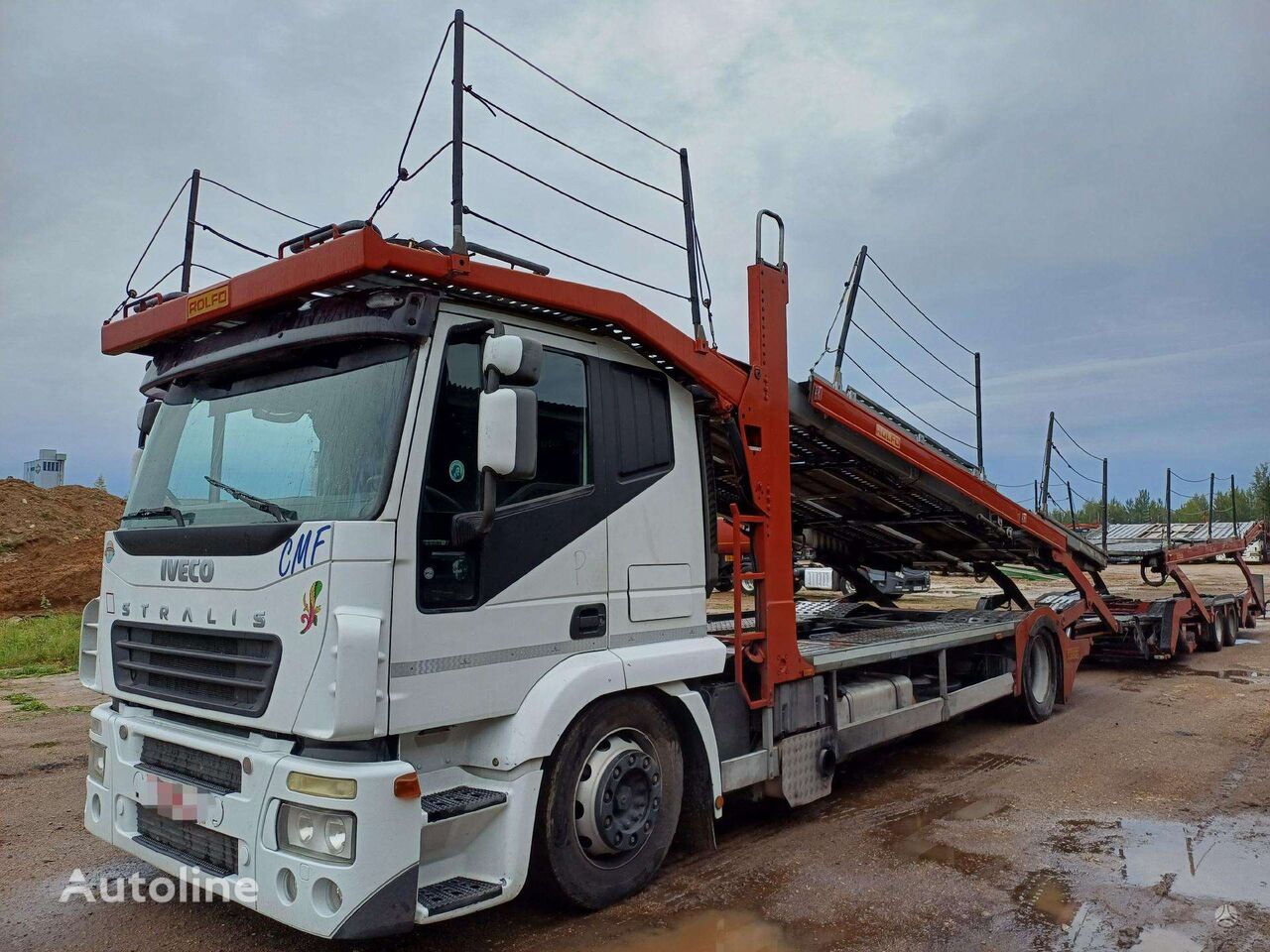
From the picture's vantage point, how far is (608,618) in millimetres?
4293

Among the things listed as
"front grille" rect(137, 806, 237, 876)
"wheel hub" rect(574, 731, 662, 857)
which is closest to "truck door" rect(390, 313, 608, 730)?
"wheel hub" rect(574, 731, 662, 857)

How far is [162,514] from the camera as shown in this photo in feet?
13.8

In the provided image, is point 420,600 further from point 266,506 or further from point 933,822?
point 933,822

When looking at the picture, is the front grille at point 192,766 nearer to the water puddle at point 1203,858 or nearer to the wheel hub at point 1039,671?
the water puddle at point 1203,858

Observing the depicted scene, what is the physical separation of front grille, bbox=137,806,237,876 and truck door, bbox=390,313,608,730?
2.96 feet

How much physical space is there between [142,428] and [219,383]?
0.80 meters

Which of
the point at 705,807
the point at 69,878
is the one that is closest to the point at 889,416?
the point at 705,807

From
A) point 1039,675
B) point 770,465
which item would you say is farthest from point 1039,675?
point 770,465

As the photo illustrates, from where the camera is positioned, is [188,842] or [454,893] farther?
[188,842]

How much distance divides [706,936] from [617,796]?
693mm

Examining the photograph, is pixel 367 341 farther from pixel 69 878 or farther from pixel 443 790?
pixel 69 878

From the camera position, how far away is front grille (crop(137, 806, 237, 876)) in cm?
355

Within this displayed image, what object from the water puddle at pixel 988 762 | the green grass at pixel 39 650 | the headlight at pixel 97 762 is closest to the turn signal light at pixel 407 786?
the headlight at pixel 97 762

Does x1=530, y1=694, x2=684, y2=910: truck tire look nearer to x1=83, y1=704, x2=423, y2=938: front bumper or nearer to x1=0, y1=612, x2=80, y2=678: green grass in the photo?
x1=83, y1=704, x2=423, y2=938: front bumper
